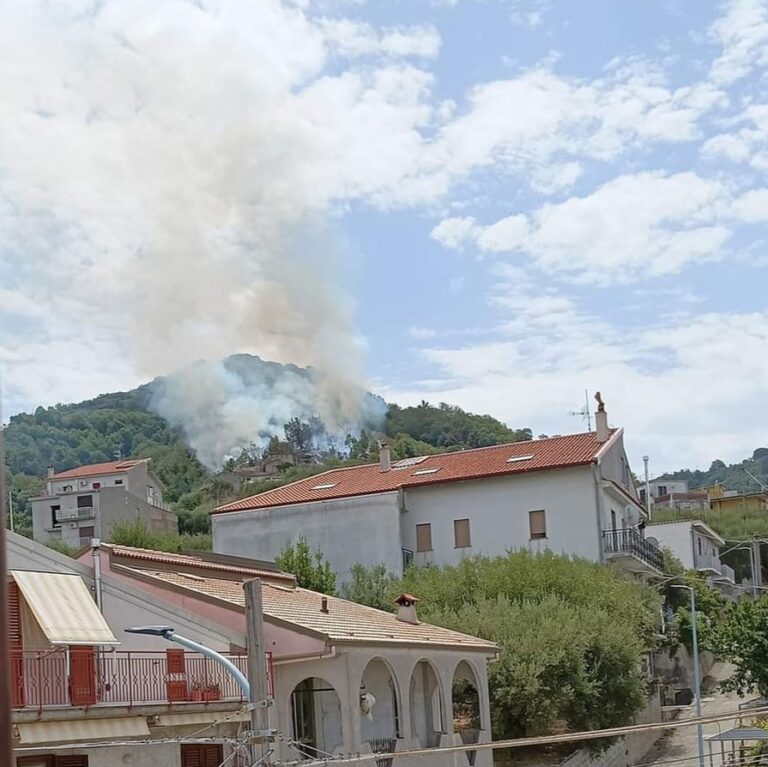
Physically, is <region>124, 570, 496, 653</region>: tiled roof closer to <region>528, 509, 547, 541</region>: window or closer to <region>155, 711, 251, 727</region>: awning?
<region>155, 711, 251, 727</region>: awning

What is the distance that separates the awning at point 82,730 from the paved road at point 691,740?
70.5 feet

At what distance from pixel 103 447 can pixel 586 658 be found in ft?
386

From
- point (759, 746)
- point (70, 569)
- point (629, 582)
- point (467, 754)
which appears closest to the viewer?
point (70, 569)

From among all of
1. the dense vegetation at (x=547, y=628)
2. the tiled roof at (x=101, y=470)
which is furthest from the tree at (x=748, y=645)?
the tiled roof at (x=101, y=470)

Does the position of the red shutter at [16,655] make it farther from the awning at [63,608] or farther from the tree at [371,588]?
the tree at [371,588]

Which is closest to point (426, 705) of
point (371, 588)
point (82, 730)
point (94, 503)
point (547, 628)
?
point (547, 628)

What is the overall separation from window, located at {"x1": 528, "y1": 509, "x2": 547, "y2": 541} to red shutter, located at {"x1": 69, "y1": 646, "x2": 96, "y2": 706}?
35177 millimetres

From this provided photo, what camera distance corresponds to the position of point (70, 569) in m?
24.0

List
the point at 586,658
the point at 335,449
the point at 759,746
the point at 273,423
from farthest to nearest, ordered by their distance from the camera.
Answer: the point at 273,423 < the point at 335,449 < the point at 586,658 < the point at 759,746

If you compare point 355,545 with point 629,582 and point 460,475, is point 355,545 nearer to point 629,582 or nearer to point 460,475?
point 460,475

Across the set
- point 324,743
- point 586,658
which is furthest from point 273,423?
point 324,743

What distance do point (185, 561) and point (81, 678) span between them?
908 cm

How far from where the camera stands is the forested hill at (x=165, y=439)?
132m

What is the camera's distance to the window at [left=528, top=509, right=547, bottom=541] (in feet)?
177
